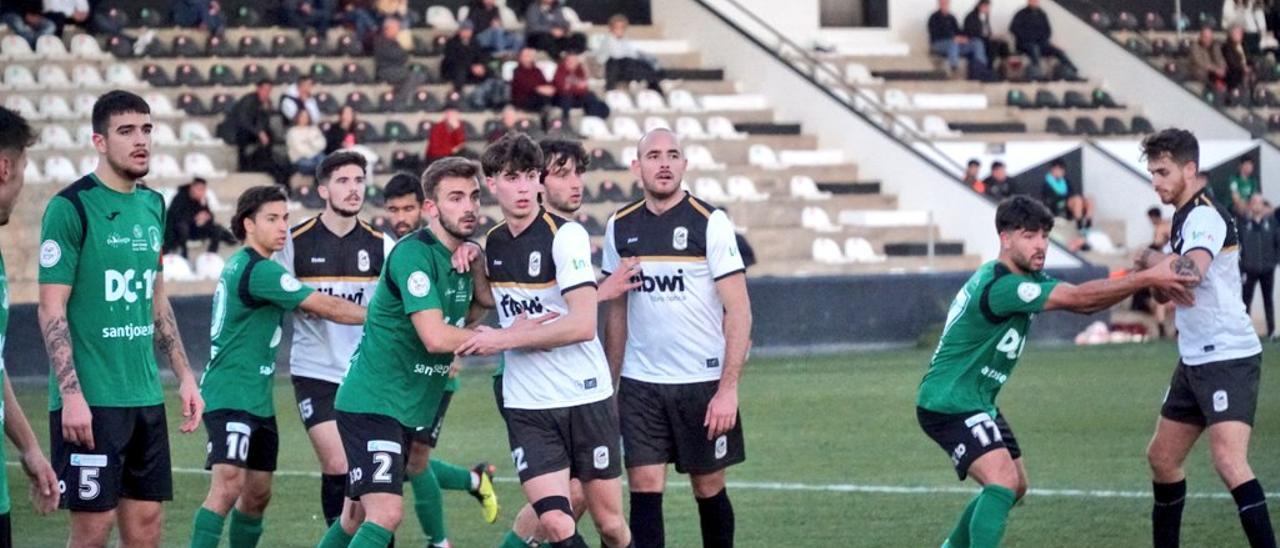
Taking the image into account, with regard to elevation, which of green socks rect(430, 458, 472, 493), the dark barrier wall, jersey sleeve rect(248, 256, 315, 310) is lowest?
the dark barrier wall

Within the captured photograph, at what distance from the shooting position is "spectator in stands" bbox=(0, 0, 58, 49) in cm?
2575

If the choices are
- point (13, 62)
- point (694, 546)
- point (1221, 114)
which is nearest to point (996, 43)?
point (1221, 114)

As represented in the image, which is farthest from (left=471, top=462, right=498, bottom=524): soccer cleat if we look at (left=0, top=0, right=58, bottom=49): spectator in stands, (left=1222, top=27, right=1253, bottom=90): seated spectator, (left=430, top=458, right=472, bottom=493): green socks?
(left=1222, top=27, right=1253, bottom=90): seated spectator

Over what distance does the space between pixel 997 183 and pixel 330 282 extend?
66.0 ft

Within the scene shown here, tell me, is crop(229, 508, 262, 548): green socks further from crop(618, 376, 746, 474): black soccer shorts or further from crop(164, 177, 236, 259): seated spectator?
Result: crop(164, 177, 236, 259): seated spectator

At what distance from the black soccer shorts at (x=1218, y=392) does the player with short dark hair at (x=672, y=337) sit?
2.10 m

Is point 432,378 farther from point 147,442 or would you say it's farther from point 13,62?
point 13,62

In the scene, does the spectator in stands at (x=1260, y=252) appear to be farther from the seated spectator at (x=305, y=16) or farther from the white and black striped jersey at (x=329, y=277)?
the white and black striped jersey at (x=329, y=277)

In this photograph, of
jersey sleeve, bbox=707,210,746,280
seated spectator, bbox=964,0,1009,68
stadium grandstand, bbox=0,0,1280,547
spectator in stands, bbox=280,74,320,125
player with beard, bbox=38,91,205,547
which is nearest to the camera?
player with beard, bbox=38,91,205,547

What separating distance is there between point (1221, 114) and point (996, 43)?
12.7 ft

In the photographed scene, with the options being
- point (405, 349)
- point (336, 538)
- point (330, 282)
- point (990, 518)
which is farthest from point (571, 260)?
point (330, 282)

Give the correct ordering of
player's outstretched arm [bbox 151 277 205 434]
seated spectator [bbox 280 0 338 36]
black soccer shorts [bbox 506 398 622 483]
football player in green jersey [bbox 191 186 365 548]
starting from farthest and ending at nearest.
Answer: seated spectator [bbox 280 0 338 36]
football player in green jersey [bbox 191 186 365 548]
black soccer shorts [bbox 506 398 622 483]
player's outstretched arm [bbox 151 277 205 434]

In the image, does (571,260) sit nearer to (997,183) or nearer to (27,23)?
(27,23)

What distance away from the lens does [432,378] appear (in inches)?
321
